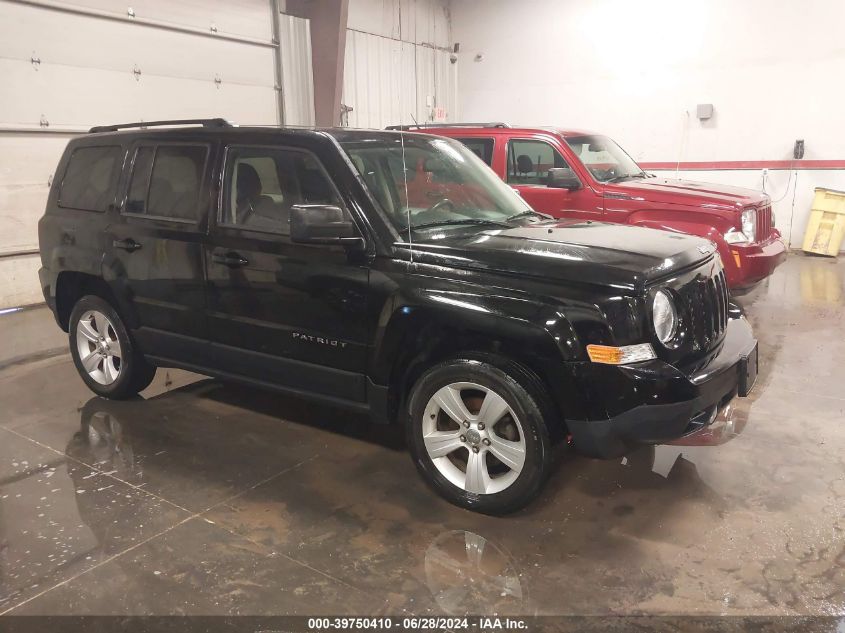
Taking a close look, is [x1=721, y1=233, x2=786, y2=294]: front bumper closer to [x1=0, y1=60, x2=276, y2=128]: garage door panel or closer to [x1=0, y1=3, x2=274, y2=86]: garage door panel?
[x1=0, y1=60, x2=276, y2=128]: garage door panel

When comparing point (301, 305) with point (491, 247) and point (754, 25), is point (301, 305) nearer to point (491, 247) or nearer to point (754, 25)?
point (491, 247)

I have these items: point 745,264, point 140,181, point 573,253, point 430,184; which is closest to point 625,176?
point 745,264

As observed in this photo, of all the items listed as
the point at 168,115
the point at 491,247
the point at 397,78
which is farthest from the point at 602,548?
the point at 397,78

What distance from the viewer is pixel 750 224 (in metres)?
6.39

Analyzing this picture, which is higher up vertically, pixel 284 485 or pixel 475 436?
pixel 475 436

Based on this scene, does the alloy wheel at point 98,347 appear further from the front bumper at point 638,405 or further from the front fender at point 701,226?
the front fender at point 701,226

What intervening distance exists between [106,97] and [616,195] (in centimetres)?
616

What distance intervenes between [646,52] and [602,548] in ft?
36.7

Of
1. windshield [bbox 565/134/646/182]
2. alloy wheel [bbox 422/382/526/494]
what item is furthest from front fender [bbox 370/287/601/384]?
windshield [bbox 565/134/646/182]

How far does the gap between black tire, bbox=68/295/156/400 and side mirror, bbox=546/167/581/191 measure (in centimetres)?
410

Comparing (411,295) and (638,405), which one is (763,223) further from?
(411,295)

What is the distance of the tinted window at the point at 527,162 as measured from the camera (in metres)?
7.05

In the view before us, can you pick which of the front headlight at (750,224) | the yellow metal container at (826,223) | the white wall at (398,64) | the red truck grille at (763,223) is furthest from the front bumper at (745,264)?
the white wall at (398,64)

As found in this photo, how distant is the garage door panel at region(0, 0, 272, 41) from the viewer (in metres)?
8.29
